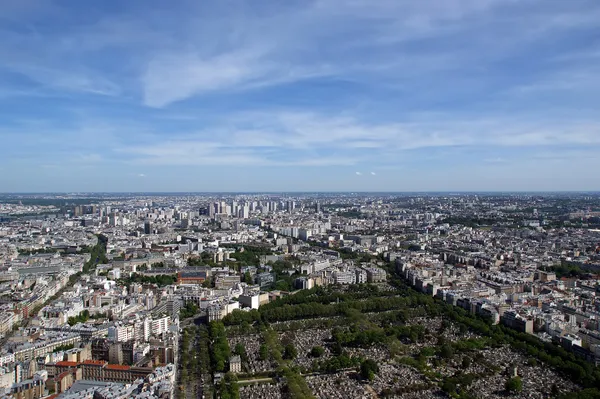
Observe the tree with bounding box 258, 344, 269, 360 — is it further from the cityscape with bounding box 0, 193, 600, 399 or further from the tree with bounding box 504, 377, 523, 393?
the tree with bounding box 504, 377, 523, 393

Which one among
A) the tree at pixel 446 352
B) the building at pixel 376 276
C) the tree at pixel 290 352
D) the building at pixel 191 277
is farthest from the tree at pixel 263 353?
the building at pixel 376 276

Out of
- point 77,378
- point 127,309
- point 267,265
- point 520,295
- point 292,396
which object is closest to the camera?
point 292,396

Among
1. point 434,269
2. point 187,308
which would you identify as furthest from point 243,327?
point 434,269

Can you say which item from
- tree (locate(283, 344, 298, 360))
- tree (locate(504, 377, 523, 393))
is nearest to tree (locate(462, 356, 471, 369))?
tree (locate(504, 377, 523, 393))

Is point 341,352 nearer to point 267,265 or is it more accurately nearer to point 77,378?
point 77,378

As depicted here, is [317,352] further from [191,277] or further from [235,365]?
[191,277]

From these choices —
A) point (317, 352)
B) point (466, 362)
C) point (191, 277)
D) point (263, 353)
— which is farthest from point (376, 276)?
point (263, 353)
